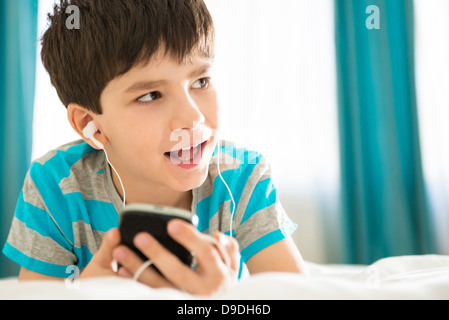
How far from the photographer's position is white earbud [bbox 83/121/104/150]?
0.98 meters

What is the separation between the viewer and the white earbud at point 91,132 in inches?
38.5

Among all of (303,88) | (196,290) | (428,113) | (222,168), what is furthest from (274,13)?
(196,290)

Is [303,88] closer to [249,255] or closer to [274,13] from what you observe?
[274,13]

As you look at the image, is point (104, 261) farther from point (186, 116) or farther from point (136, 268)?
point (186, 116)

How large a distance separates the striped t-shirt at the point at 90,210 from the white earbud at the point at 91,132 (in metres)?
0.12

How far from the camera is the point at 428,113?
6.34 ft

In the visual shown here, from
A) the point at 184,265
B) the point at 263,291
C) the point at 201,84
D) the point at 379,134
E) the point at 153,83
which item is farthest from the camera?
the point at 379,134

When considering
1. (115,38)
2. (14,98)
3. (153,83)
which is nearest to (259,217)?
(153,83)

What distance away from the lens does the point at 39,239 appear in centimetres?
99

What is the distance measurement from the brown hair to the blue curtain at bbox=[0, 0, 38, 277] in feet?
3.76

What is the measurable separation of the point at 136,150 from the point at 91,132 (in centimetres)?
14

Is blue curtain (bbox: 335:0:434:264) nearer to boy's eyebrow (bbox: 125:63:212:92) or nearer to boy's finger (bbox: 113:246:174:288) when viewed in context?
boy's eyebrow (bbox: 125:63:212:92)

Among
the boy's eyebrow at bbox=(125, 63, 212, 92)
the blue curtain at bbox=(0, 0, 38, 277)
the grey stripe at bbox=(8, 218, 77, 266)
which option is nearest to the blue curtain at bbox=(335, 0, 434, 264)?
the boy's eyebrow at bbox=(125, 63, 212, 92)

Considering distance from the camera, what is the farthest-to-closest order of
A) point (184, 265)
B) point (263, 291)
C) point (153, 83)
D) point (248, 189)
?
point (248, 189), point (153, 83), point (184, 265), point (263, 291)
